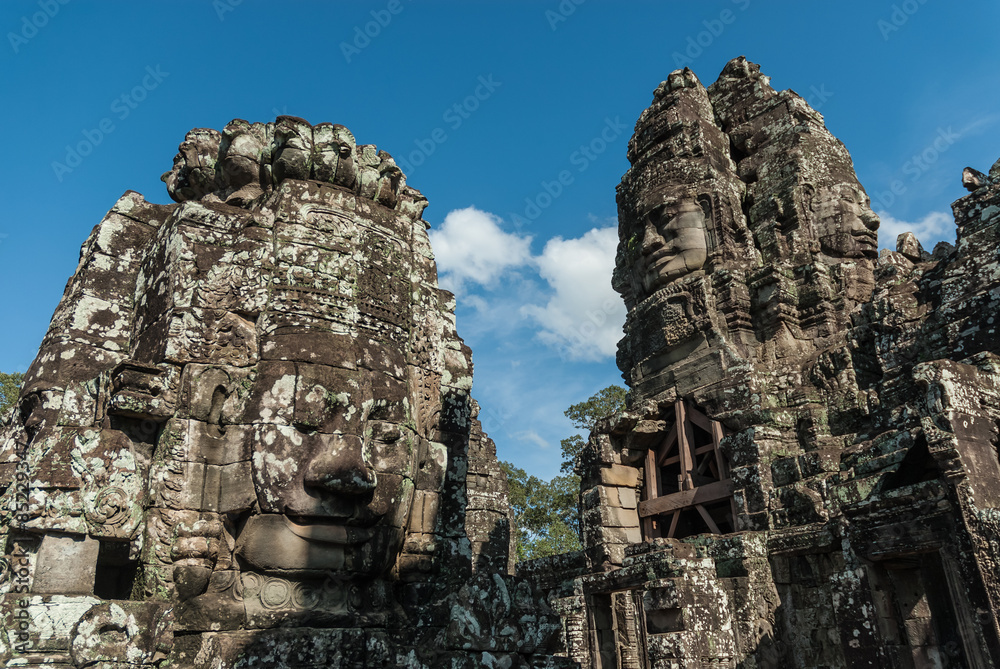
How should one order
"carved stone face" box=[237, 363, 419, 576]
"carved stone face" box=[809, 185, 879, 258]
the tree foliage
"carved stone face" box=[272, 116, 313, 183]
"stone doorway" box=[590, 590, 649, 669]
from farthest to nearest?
the tree foliage
"carved stone face" box=[809, 185, 879, 258]
"stone doorway" box=[590, 590, 649, 669]
"carved stone face" box=[272, 116, 313, 183]
"carved stone face" box=[237, 363, 419, 576]

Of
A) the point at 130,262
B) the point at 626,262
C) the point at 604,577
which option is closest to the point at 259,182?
the point at 130,262

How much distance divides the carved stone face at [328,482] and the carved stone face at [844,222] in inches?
517

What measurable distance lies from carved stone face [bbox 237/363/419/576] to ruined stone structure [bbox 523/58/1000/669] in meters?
4.81

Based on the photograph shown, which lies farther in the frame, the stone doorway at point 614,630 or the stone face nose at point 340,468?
the stone doorway at point 614,630

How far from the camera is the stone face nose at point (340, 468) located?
4.37m

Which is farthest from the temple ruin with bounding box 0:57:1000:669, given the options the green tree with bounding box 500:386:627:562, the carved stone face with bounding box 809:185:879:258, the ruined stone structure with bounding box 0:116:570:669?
the green tree with bounding box 500:386:627:562

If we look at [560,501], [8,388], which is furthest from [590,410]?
[8,388]

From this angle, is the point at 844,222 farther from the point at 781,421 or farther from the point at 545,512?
the point at 545,512

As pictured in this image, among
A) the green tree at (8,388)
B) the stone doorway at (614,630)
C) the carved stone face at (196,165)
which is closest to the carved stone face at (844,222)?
the stone doorway at (614,630)

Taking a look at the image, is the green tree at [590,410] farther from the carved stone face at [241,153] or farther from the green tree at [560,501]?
Result: the carved stone face at [241,153]

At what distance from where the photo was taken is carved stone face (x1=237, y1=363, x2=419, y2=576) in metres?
4.29

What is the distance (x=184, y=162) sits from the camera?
19.3ft

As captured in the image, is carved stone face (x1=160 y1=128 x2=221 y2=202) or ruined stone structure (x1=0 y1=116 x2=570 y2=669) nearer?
ruined stone structure (x1=0 y1=116 x2=570 y2=669)

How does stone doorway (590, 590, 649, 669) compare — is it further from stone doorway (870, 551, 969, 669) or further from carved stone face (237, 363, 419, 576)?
carved stone face (237, 363, 419, 576)
